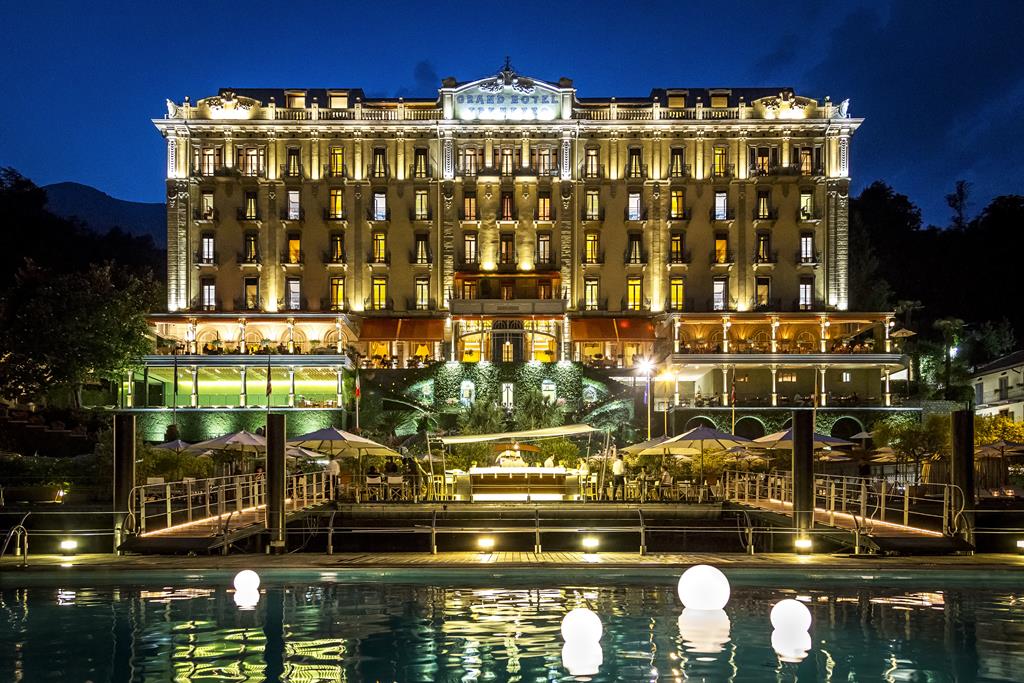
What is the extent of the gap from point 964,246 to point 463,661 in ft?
286

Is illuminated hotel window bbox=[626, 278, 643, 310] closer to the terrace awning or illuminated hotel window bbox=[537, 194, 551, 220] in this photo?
the terrace awning

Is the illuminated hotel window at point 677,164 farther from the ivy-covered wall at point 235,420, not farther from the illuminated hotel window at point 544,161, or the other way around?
the ivy-covered wall at point 235,420

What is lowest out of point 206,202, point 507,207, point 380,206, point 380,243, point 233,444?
point 233,444

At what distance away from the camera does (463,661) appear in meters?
13.7

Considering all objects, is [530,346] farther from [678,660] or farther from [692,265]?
[678,660]

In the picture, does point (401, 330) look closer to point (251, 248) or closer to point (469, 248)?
point (469, 248)

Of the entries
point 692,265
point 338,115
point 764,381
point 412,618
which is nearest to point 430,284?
point 338,115

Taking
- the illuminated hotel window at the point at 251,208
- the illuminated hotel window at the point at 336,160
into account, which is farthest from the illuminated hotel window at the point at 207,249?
the illuminated hotel window at the point at 336,160

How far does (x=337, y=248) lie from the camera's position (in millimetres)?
70625

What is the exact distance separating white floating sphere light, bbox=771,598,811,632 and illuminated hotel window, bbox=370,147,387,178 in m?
58.8

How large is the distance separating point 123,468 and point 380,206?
50.2 m

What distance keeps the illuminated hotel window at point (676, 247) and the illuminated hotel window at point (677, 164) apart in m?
4.09

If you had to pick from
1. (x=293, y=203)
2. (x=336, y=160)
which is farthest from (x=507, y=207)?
(x=293, y=203)

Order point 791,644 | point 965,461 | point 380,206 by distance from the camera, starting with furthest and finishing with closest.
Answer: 1. point 380,206
2. point 965,461
3. point 791,644
